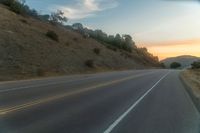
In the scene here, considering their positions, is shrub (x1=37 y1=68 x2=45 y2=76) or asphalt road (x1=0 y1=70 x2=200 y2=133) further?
shrub (x1=37 y1=68 x2=45 y2=76)

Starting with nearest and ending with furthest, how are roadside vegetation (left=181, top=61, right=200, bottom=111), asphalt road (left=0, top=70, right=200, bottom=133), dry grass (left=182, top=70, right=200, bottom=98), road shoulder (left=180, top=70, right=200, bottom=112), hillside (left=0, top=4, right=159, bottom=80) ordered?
asphalt road (left=0, top=70, right=200, bottom=133) → road shoulder (left=180, top=70, right=200, bottom=112) → roadside vegetation (left=181, top=61, right=200, bottom=111) → dry grass (left=182, top=70, right=200, bottom=98) → hillside (left=0, top=4, right=159, bottom=80)

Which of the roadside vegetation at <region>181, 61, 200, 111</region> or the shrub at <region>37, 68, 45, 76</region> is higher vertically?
the roadside vegetation at <region>181, 61, 200, 111</region>

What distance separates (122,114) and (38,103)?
3808 mm

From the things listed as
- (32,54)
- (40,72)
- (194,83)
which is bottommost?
(40,72)

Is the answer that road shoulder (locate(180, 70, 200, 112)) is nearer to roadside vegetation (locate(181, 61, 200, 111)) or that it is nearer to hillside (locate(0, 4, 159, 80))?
roadside vegetation (locate(181, 61, 200, 111))

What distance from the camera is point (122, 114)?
1438 centimetres

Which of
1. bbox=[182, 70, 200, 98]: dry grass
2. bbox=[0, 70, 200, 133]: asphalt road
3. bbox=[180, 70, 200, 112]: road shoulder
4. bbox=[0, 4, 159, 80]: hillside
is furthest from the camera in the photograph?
bbox=[0, 4, 159, 80]: hillside

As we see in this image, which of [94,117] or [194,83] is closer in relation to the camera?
[94,117]

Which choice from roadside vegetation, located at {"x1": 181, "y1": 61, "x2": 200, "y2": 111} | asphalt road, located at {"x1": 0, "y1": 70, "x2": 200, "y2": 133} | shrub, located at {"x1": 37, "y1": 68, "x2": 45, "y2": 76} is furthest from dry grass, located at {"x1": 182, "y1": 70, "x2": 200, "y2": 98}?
shrub, located at {"x1": 37, "y1": 68, "x2": 45, "y2": 76}

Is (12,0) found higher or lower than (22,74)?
higher

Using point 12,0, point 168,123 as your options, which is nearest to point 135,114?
point 168,123

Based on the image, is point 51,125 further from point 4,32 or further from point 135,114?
point 4,32

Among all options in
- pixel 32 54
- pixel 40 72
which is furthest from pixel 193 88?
pixel 32 54

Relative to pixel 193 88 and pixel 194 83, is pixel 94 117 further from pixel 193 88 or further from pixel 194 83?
pixel 194 83
